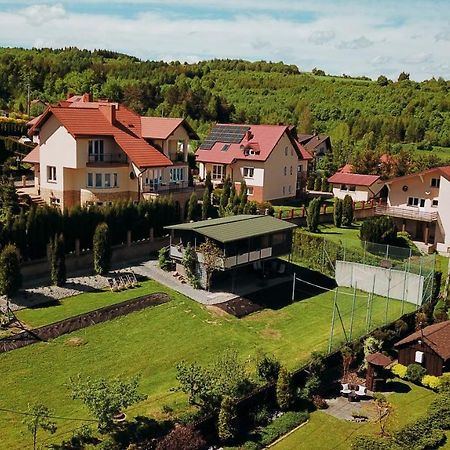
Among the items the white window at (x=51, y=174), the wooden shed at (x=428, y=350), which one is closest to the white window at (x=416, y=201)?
the wooden shed at (x=428, y=350)

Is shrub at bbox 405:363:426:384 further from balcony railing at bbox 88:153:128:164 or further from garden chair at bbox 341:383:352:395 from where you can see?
balcony railing at bbox 88:153:128:164

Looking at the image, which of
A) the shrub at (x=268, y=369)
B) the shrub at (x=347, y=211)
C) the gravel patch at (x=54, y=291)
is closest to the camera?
the shrub at (x=268, y=369)

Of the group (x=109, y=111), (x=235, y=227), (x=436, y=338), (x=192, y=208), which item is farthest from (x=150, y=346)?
(x=109, y=111)

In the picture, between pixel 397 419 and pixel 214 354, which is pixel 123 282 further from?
pixel 397 419

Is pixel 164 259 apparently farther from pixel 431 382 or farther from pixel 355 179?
pixel 355 179

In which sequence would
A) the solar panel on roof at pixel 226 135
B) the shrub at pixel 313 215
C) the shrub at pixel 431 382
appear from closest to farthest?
1. the shrub at pixel 431 382
2. the shrub at pixel 313 215
3. the solar panel on roof at pixel 226 135

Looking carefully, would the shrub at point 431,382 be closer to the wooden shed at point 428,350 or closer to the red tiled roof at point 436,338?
the wooden shed at point 428,350
